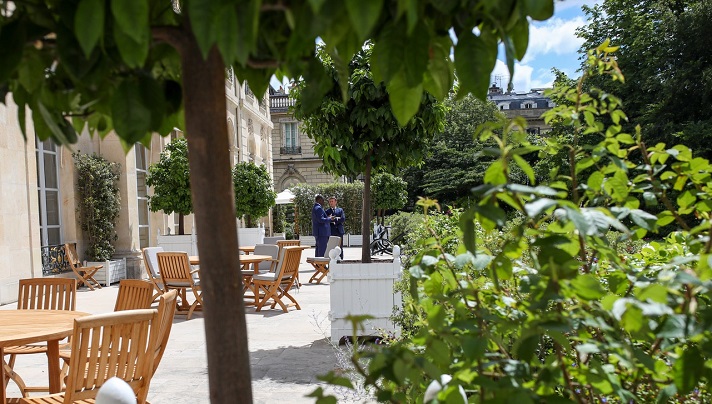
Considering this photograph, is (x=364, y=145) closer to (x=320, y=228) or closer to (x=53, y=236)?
(x=320, y=228)

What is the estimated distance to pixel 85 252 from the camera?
1278 cm

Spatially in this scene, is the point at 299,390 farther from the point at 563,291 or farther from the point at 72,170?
the point at 72,170

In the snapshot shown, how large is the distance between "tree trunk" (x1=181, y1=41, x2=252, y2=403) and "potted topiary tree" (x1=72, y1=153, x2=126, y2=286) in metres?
12.3

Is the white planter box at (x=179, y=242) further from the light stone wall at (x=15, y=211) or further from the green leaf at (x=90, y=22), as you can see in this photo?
the green leaf at (x=90, y=22)

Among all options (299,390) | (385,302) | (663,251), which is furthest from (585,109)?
(385,302)

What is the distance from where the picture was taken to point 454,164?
43312mm

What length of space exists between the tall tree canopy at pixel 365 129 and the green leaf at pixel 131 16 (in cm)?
526

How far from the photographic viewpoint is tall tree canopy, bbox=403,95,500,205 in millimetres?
41844

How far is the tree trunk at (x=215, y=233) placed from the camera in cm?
110

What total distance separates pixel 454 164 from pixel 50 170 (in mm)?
33806

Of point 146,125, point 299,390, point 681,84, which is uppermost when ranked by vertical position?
point 681,84

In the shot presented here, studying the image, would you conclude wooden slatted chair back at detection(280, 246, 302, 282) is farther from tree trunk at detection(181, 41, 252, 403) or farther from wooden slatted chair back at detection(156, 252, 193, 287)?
tree trunk at detection(181, 41, 252, 403)

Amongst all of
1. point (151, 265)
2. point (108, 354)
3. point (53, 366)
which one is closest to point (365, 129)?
point (53, 366)

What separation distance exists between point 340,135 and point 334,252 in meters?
1.25
